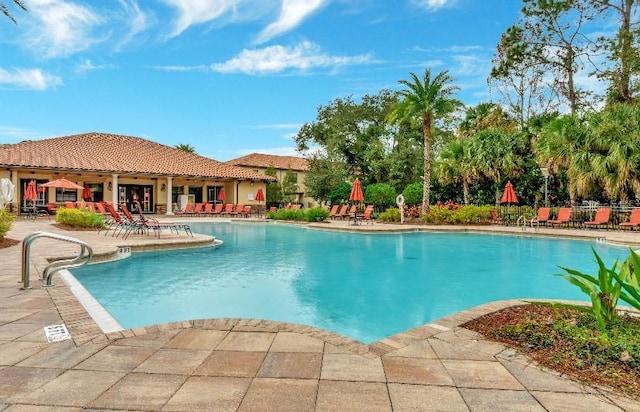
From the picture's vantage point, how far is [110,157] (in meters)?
27.8

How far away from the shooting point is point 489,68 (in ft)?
91.6

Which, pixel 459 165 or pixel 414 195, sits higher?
pixel 459 165

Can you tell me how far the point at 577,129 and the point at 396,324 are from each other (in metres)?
16.5

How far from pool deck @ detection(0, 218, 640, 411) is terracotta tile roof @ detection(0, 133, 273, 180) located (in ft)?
75.9

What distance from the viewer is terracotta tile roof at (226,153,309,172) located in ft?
158

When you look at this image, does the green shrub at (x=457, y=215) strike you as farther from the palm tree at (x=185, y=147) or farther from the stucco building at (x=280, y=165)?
the palm tree at (x=185, y=147)

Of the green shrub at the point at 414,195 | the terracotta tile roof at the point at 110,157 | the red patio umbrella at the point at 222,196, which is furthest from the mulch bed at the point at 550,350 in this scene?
the red patio umbrella at the point at 222,196

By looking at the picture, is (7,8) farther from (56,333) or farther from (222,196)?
(222,196)

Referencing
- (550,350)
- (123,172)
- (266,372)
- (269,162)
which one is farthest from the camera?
(269,162)

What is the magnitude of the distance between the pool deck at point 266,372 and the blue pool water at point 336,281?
5.41ft

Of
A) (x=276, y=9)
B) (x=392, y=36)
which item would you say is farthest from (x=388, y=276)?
(x=392, y=36)

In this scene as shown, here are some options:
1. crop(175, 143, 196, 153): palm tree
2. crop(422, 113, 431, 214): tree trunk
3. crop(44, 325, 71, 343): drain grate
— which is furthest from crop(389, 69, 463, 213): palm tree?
crop(175, 143, 196, 153): palm tree

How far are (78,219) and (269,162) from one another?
34566mm

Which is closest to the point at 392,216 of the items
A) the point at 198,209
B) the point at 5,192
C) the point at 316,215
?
the point at 316,215
